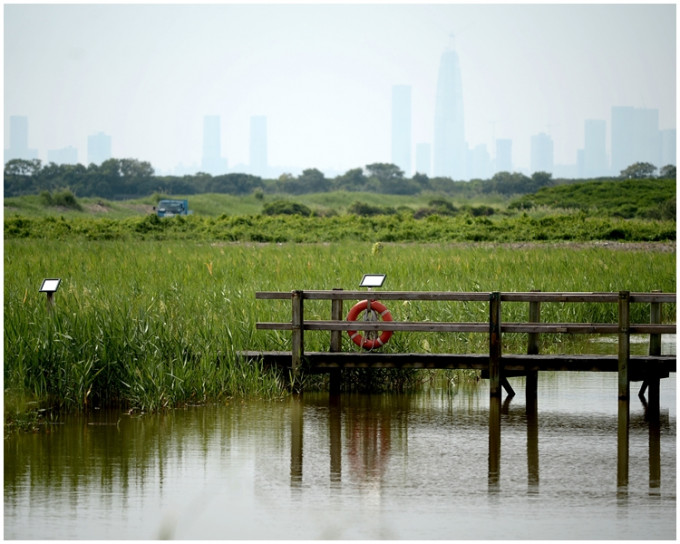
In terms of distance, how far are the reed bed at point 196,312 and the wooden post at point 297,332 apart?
41cm

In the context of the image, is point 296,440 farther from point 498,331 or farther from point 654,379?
point 654,379

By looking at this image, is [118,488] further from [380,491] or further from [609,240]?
[609,240]

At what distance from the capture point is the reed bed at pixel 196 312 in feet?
45.3

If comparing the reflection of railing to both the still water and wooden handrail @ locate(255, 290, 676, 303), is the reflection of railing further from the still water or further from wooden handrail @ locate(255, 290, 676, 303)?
wooden handrail @ locate(255, 290, 676, 303)

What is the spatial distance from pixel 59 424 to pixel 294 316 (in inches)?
135

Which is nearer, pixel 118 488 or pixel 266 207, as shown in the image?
pixel 118 488

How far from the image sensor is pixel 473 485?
10.2 meters

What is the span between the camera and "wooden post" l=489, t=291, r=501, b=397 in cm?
1431

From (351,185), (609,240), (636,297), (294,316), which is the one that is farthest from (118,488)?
(351,185)

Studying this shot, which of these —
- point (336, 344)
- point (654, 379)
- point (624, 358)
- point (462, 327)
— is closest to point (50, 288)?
point (336, 344)

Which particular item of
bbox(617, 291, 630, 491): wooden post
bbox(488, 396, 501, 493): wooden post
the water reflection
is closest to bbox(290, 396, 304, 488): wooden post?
the water reflection

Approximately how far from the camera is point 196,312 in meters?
17.1

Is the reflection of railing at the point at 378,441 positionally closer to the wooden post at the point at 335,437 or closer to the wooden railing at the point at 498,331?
the wooden post at the point at 335,437

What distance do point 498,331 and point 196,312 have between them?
517 centimetres
